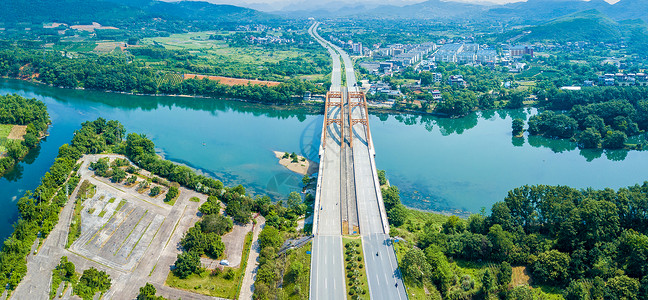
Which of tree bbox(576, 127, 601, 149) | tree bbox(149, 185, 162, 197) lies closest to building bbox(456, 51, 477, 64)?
tree bbox(576, 127, 601, 149)

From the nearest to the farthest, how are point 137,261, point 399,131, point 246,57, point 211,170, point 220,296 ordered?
1. point 220,296
2. point 137,261
3. point 211,170
4. point 399,131
5. point 246,57

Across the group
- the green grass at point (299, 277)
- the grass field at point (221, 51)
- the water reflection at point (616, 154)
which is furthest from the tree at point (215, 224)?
the grass field at point (221, 51)

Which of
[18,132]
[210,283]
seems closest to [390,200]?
[210,283]

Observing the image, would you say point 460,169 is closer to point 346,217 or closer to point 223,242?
point 346,217

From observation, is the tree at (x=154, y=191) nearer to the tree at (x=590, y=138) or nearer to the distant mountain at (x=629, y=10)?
the tree at (x=590, y=138)

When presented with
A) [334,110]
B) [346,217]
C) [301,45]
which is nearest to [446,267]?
[346,217]
